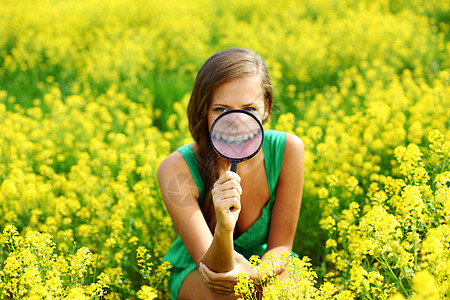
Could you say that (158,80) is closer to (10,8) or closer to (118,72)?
(118,72)

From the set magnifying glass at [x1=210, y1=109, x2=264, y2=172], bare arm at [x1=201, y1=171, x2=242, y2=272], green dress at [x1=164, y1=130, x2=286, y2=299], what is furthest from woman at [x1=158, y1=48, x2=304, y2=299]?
magnifying glass at [x1=210, y1=109, x2=264, y2=172]

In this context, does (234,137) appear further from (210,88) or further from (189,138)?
(189,138)

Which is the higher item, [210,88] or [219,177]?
[210,88]

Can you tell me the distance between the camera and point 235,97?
92.5 inches

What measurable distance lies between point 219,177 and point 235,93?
487mm

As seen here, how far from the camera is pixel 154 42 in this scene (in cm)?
831

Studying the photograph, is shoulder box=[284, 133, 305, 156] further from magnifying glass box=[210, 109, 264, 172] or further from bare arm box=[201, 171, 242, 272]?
bare arm box=[201, 171, 242, 272]

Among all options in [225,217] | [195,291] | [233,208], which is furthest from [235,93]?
[195,291]

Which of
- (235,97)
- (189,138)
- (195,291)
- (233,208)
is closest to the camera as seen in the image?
(233,208)

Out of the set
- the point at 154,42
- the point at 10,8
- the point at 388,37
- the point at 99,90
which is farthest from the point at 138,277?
the point at 10,8

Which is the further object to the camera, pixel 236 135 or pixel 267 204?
pixel 267 204

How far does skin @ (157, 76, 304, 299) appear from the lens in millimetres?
2102

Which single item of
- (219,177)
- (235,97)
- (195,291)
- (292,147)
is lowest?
(195,291)

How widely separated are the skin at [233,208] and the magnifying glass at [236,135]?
0.14m
